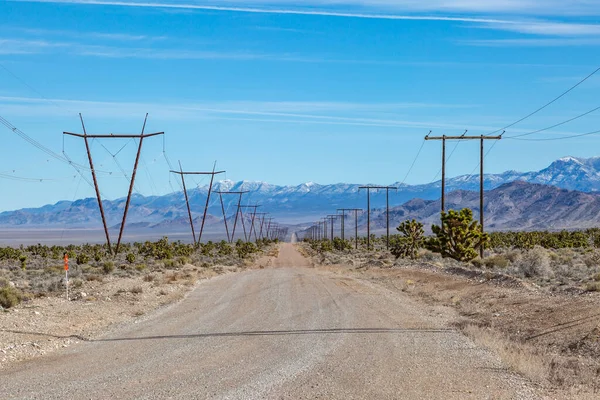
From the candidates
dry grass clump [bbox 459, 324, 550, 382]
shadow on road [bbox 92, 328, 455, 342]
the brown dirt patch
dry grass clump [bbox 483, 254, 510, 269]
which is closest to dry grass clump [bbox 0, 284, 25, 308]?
shadow on road [bbox 92, 328, 455, 342]

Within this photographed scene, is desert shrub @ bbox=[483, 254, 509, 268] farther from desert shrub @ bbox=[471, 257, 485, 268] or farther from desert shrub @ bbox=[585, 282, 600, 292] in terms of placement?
desert shrub @ bbox=[585, 282, 600, 292]

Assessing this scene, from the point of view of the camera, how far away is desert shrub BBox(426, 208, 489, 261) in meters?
52.2

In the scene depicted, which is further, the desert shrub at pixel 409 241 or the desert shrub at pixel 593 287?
the desert shrub at pixel 409 241

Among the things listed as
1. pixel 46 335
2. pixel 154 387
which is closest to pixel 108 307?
pixel 46 335

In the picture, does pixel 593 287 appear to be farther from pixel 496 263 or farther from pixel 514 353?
pixel 496 263

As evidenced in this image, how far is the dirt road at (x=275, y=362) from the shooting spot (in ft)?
40.9

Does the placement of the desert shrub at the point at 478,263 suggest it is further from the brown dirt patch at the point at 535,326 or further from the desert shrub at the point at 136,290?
the desert shrub at the point at 136,290

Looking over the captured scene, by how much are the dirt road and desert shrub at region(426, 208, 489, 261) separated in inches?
1097

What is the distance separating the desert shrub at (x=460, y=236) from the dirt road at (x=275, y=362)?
27.9m

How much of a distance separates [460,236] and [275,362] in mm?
39681

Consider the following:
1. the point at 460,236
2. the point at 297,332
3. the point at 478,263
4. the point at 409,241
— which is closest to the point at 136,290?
the point at 297,332

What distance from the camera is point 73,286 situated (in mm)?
32875

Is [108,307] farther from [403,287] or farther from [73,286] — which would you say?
[403,287]

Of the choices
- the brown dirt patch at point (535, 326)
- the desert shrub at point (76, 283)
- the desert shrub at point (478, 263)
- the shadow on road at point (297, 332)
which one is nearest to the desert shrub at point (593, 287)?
the brown dirt patch at point (535, 326)
